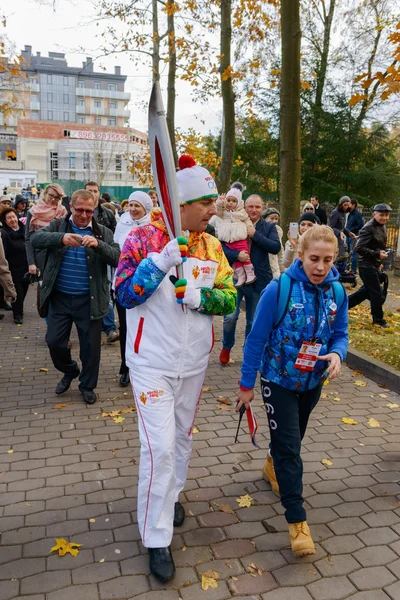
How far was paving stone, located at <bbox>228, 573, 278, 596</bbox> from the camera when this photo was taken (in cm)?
288

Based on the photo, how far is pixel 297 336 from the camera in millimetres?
3150

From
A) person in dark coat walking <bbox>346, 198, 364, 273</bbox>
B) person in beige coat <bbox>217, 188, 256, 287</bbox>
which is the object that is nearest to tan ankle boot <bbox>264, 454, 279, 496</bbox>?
person in beige coat <bbox>217, 188, 256, 287</bbox>

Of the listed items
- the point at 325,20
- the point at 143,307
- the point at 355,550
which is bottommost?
the point at 355,550

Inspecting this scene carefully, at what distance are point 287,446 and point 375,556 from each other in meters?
0.85

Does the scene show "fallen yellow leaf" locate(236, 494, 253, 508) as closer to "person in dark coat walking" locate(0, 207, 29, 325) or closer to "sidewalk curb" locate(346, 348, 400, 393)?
"sidewalk curb" locate(346, 348, 400, 393)

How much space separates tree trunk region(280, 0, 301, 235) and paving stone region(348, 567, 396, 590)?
7648 mm

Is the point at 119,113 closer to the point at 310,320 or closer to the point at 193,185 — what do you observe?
the point at 193,185

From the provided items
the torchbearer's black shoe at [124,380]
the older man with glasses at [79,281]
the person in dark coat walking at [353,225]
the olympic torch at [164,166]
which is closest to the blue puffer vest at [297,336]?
the olympic torch at [164,166]

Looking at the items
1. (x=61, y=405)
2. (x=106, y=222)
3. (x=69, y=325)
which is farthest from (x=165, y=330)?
(x=106, y=222)

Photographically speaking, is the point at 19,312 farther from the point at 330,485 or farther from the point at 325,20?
the point at 325,20

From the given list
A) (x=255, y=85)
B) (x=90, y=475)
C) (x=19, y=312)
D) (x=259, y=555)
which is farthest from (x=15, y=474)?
(x=255, y=85)

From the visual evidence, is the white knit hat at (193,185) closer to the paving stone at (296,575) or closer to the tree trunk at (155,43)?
the paving stone at (296,575)

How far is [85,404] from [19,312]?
4.94 metres

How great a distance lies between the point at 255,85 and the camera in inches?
872
